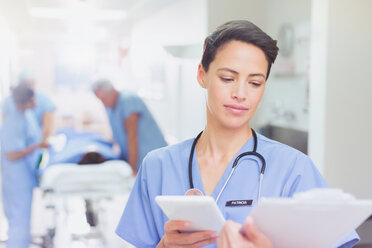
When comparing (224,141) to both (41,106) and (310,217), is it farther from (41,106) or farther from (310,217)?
(41,106)

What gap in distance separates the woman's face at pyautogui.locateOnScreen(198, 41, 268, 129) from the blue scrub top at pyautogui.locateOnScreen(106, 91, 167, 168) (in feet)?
5.82

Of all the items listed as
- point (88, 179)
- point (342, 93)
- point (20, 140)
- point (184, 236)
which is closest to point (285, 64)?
point (342, 93)

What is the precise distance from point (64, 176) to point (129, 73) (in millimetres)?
753

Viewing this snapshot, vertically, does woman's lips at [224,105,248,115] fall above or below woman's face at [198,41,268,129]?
below

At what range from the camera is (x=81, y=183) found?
2.66 meters

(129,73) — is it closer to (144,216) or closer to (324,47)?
(324,47)

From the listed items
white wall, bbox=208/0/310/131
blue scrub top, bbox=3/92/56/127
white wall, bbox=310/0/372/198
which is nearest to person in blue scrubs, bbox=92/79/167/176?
blue scrub top, bbox=3/92/56/127

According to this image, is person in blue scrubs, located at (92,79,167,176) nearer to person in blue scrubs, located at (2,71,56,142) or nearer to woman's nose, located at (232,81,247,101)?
person in blue scrubs, located at (2,71,56,142)

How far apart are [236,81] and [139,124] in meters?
1.84

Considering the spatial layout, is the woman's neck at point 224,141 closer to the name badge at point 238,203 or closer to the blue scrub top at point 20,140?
the name badge at point 238,203

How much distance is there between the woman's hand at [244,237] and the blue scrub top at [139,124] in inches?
79.6

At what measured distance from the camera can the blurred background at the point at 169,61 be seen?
249 cm

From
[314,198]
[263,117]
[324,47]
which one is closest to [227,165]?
[314,198]

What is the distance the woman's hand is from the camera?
75 cm
